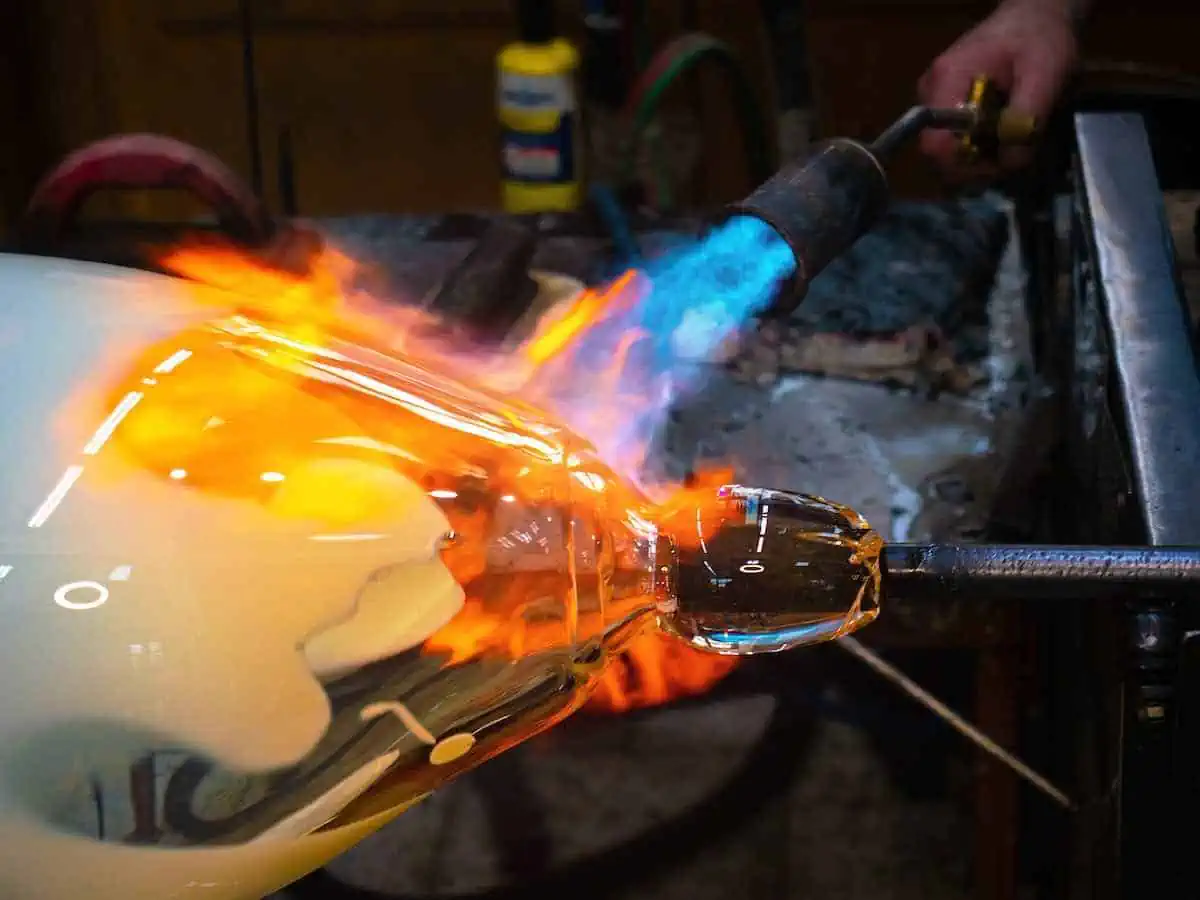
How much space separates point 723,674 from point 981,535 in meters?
0.21

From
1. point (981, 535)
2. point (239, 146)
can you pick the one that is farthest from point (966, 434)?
point (239, 146)

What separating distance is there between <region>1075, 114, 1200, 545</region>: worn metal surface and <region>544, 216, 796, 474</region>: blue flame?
0.54 feet

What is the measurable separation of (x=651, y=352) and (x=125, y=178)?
34 centimetres

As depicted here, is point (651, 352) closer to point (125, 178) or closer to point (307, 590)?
point (125, 178)

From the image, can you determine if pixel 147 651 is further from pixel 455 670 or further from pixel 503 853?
pixel 503 853

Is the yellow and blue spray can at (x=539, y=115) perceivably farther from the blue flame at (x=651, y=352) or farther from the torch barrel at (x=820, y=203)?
the torch barrel at (x=820, y=203)

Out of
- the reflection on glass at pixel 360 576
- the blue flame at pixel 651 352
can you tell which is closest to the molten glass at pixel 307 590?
the reflection on glass at pixel 360 576

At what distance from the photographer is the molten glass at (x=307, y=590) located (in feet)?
0.75

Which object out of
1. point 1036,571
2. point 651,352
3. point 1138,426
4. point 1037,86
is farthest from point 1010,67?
point 1036,571

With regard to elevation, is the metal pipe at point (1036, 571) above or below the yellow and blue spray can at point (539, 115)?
below

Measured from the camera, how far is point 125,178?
30.2 inches

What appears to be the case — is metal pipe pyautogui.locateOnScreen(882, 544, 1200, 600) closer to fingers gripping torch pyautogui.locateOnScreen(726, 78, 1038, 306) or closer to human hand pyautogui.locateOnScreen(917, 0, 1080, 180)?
fingers gripping torch pyautogui.locateOnScreen(726, 78, 1038, 306)

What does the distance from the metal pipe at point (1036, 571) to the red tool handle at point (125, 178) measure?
0.61 m

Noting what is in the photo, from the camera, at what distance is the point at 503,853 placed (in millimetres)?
819
